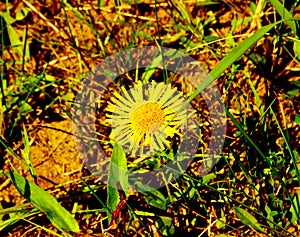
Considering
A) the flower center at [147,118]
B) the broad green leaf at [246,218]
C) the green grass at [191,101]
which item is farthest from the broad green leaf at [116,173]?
the broad green leaf at [246,218]

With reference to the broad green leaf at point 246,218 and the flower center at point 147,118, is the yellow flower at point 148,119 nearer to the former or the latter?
the flower center at point 147,118

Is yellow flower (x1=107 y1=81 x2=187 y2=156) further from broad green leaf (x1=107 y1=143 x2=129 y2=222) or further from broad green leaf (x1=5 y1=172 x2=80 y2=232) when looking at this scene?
broad green leaf (x1=5 y1=172 x2=80 y2=232)

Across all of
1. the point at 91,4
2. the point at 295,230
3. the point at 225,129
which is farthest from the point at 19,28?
the point at 295,230

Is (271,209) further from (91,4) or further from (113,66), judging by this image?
(91,4)

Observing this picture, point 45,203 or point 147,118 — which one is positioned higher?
point 147,118

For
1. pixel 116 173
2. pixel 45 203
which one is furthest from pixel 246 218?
pixel 45 203

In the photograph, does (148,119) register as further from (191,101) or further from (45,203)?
(45,203)
